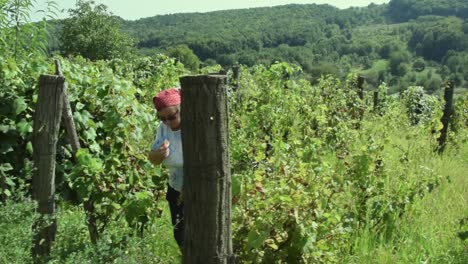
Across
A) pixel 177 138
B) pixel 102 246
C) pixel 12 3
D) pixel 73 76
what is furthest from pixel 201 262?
pixel 12 3

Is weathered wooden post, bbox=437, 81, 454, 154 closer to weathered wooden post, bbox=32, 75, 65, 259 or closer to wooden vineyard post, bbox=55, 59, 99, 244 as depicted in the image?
wooden vineyard post, bbox=55, 59, 99, 244

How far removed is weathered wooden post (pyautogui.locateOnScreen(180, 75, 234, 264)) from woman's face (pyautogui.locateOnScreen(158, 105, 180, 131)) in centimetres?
86

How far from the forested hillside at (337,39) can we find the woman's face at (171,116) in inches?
2125

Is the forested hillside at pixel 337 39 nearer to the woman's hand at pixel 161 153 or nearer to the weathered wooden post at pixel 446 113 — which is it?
the weathered wooden post at pixel 446 113

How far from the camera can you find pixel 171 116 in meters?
3.21

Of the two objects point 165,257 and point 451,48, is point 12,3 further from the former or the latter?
point 451,48

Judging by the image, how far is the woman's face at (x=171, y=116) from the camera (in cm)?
319

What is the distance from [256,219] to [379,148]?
1849 millimetres

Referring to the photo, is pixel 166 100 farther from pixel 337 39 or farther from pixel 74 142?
pixel 337 39

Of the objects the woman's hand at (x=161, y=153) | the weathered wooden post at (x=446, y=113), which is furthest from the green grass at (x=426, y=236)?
the weathered wooden post at (x=446, y=113)

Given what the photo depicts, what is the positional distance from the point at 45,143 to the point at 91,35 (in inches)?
1307

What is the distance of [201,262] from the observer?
243 cm

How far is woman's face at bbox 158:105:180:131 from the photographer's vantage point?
3.19m

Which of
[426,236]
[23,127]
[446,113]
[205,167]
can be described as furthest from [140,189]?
[446,113]
